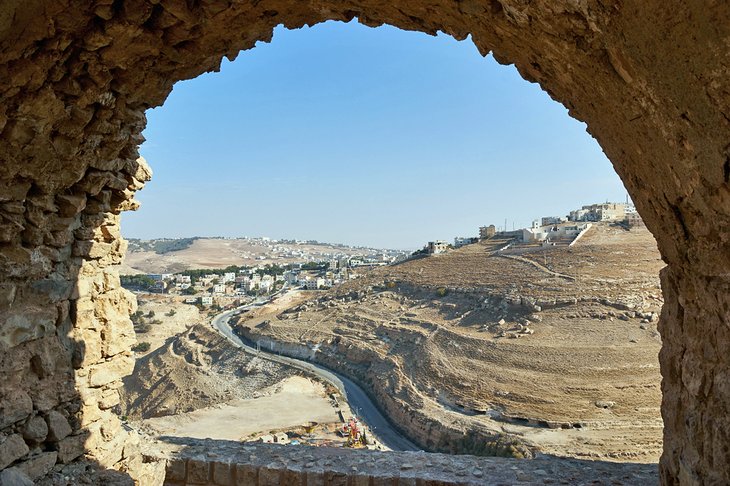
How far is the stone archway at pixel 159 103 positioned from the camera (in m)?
2.20

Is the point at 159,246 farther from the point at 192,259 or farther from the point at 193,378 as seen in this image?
the point at 193,378

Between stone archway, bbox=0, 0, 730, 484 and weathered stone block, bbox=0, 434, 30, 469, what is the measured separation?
0.29 feet

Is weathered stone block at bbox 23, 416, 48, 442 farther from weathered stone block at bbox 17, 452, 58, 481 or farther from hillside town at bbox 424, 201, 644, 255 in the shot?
hillside town at bbox 424, 201, 644, 255

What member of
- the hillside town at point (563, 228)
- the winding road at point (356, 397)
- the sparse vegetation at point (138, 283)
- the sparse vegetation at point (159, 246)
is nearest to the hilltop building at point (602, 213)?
the hillside town at point (563, 228)

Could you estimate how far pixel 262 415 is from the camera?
2109 cm

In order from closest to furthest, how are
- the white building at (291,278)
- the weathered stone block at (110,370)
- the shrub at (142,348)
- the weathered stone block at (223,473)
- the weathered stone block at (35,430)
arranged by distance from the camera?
the weathered stone block at (35,430), the weathered stone block at (110,370), the weathered stone block at (223,473), the shrub at (142,348), the white building at (291,278)

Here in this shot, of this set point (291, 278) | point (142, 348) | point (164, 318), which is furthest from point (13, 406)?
point (291, 278)

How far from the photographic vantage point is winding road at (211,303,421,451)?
21516 millimetres

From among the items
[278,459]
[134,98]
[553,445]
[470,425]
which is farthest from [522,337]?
[134,98]

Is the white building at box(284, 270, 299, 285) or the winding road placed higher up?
the white building at box(284, 270, 299, 285)

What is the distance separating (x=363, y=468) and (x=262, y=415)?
692 inches

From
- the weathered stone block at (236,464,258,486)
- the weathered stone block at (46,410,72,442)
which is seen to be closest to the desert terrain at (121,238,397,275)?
the weathered stone block at (236,464,258,486)

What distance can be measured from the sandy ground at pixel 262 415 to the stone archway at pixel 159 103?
25.1ft

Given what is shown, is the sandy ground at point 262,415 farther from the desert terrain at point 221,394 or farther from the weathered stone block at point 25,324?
the weathered stone block at point 25,324
